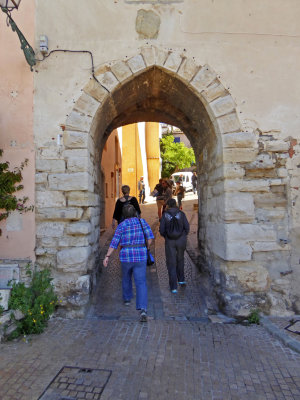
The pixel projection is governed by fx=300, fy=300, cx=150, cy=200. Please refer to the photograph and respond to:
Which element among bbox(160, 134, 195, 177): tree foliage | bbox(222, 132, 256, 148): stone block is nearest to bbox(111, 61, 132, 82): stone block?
bbox(222, 132, 256, 148): stone block

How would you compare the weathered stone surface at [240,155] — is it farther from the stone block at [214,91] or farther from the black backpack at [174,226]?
the black backpack at [174,226]

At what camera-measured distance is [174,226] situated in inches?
190

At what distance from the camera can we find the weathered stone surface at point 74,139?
404 cm

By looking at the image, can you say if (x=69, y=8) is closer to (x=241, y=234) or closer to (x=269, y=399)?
(x=241, y=234)

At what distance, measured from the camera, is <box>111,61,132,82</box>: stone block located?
4102mm

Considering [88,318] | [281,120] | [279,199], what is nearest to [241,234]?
[279,199]

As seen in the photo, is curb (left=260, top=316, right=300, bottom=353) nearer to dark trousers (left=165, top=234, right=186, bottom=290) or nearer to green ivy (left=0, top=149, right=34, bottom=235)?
dark trousers (left=165, top=234, right=186, bottom=290)

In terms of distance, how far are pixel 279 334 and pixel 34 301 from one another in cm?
291

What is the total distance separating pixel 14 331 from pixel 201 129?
155 inches

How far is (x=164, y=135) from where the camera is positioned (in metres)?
29.9

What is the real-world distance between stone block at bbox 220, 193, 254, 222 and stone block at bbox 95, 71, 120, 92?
7.15 feet

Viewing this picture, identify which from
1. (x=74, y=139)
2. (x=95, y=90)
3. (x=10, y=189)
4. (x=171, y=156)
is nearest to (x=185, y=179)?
(x=171, y=156)

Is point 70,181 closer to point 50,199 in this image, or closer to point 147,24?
point 50,199

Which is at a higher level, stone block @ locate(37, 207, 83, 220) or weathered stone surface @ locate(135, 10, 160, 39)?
weathered stone surface @ locate(135, 10, 160, 39)
